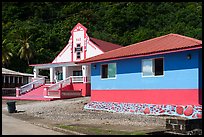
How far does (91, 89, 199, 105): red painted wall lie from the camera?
18.7 meters

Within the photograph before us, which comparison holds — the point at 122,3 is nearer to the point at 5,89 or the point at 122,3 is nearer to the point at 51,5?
the point at 51,5

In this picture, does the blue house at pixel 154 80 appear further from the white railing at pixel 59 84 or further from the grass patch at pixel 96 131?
the white railing at pixel 59 84

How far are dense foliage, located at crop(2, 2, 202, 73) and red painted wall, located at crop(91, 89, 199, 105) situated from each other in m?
36.8

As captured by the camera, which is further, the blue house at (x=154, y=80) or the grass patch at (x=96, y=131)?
the blue house at (x=154, y=80)

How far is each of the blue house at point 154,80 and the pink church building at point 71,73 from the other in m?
9.36

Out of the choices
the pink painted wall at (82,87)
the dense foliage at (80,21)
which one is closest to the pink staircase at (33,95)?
the pink painted wall at (82,87)

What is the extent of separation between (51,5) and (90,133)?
73225mm

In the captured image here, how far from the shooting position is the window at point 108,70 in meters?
23.6

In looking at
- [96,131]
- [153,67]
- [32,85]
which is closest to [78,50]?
[32,85]

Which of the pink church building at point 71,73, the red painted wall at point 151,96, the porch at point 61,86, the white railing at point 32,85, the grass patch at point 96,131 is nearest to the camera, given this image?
the grass patch at point 96,131

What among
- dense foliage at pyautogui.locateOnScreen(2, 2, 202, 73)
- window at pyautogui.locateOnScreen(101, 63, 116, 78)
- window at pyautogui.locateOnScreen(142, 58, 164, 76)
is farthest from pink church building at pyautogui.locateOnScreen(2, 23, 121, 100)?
dense foliage at pyautogui.locateOnScreen(2, 2, 202, 73)

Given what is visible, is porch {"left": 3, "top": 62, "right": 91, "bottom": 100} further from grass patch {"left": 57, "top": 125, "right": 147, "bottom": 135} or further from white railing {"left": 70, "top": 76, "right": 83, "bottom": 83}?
grass patch {"left": 57, "top": 125, "right": 147, "bottom": 135}

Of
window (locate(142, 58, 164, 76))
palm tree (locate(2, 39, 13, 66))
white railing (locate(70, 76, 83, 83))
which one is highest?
palm tree (locate(2, 39, 13, 66))

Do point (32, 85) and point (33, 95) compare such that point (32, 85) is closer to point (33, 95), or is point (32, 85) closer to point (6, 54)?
point (33, 95)
